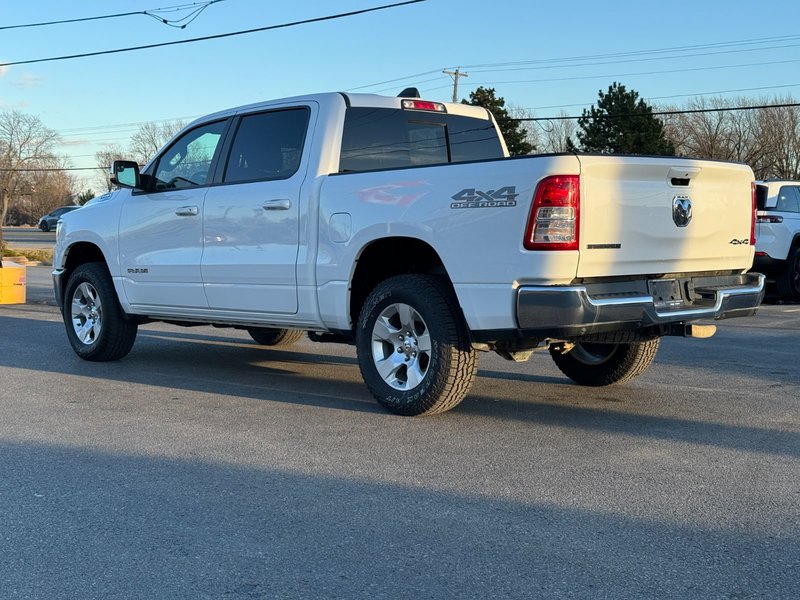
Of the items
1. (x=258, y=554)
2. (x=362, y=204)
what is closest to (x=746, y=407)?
(x=362, y=204)

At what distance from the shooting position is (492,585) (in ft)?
10.4

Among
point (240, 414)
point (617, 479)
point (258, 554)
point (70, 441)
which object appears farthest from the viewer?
point (240, 414)

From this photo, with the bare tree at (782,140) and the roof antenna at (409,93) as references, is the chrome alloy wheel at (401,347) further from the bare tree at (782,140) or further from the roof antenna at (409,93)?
the bare tree at (782,140)

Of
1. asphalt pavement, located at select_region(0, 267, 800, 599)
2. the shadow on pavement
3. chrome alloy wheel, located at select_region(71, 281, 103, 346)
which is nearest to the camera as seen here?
the shadow on pavement

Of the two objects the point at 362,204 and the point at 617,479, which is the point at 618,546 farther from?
the point at 362,204

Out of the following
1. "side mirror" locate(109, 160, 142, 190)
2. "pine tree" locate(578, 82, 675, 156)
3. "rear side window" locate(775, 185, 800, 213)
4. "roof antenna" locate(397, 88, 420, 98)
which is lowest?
"rear side window" locate(775, 185, 800, 213)

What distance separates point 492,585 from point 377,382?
9.25 ft

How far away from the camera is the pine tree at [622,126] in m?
44.8

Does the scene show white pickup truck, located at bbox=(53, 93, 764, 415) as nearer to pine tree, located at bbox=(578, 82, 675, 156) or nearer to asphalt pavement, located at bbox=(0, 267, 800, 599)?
asphalt pavement, located at bbox=(0, 267, 800, 599)

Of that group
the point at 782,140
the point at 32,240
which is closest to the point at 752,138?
the point at 782,140

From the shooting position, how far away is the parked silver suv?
14172 millimetres

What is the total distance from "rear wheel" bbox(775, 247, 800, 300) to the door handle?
10.5 meters

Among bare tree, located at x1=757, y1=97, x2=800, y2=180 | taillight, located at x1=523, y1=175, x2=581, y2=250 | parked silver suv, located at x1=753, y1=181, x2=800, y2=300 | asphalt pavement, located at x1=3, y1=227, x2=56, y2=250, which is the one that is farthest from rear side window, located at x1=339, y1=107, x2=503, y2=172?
bare tree, located at x1=757, y1=97, x2=800, y2=180

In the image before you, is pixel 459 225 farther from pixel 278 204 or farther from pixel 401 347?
pixel 278 204
